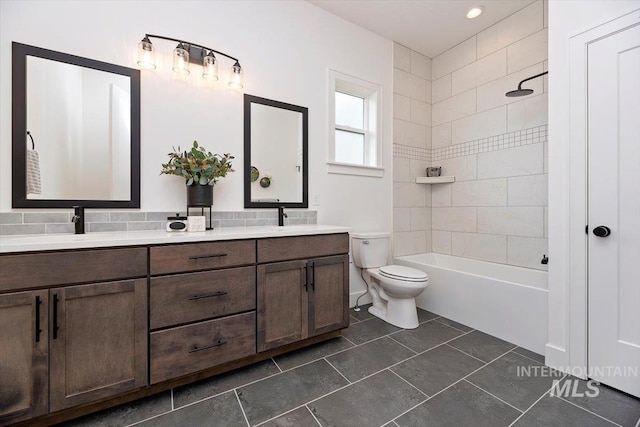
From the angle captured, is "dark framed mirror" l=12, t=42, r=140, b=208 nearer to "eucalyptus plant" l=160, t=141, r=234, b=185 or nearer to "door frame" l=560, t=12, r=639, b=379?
"eucalyptus plant" l=160, t=141, r=234, b=185

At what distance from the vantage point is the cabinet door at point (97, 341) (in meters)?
1.21

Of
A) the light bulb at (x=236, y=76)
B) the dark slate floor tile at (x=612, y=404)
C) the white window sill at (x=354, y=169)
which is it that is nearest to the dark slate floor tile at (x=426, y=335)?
the dark slate floor tile at (x=612, y=404)

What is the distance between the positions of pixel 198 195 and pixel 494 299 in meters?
2.38

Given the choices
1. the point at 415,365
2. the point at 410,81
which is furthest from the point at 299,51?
the point at 415,365

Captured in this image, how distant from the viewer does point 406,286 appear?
223 centimetres

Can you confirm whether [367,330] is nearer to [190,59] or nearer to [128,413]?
[128,413]

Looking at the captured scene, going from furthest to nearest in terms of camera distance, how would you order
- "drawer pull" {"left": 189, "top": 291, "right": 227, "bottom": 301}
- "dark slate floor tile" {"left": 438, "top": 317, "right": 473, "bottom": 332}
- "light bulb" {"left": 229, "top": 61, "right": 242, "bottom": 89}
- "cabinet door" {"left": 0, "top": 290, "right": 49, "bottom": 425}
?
Result: "dark slate floor tile" {"left": 438, "top": 317, "right": 473, "bottom": 332}, "light bulb" {"left": 229, "top": 61, "right": 242, "bottom": 89}, "drawer pull" {"left": 189, "top": 291, "right": 227, "bottom": 301}, "cabinet door" {"left": 0, "top": 290, "right": 49, "bottom": 425}

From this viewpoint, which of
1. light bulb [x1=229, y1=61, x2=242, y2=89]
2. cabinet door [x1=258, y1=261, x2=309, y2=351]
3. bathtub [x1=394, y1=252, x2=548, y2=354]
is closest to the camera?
cabinet door [x1=258, y1=261, x2=309, y2=351]

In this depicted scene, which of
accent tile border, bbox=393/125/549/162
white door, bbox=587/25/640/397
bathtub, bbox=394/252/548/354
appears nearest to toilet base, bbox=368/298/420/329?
bathtub, bbox=394/252/548/354

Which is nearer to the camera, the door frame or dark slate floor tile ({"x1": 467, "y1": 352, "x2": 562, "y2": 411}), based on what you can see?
dark slate floor tile ({"x1": 467, "y1": 352, "x2": 562, "y2": 411})

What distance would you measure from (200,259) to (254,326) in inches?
21.2

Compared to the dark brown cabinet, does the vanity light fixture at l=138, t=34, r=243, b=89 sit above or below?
above

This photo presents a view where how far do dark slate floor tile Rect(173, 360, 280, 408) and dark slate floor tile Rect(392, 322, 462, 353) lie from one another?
1.01 m

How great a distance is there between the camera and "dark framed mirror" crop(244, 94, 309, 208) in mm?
2188
